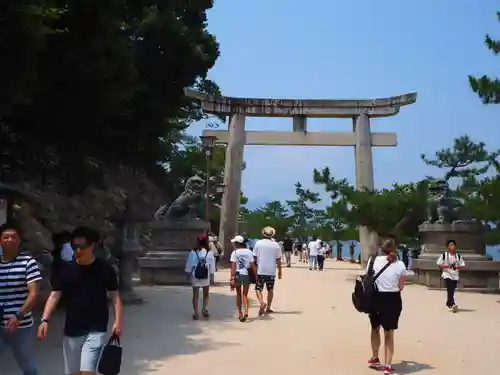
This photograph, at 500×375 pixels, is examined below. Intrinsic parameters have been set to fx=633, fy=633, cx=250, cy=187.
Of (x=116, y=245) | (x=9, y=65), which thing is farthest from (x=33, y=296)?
(x=116, y=245)

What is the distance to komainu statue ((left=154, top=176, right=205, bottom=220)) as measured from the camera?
17.6 metres

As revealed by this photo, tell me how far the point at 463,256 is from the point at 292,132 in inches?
473

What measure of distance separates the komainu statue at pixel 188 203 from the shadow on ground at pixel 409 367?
35.2 ft

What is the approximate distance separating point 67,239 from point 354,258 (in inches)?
1350

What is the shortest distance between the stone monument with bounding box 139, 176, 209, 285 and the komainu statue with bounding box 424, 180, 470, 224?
6.74m

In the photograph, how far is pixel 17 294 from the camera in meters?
5.33

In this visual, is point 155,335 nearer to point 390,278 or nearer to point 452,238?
point 390,278

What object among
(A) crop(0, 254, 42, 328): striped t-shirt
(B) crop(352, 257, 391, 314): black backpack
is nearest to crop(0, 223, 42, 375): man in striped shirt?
(A) crop(0, 254, 42, 328): striped t-shirt

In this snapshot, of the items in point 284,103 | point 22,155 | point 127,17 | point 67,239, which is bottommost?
point 67,239

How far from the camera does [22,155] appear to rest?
8844 millimetres

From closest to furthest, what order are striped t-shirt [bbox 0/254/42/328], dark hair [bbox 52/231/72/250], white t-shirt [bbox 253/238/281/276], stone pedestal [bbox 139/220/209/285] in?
1. striped t-shirt [bbox 0/254/42/328]
2. dark hair [bbox 52/231/72/250]
3. white t-shirt [bbox 253/238/281/276]
4. stone pedestal [bbox 139/220/209/285]

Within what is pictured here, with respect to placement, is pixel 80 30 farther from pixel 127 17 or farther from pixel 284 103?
pixel 284 103

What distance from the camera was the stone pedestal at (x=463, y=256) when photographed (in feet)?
56.4

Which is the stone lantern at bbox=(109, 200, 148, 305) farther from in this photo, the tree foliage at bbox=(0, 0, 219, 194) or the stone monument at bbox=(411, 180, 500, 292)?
the stone monument at bbox=(411, 180, 500, 292)
